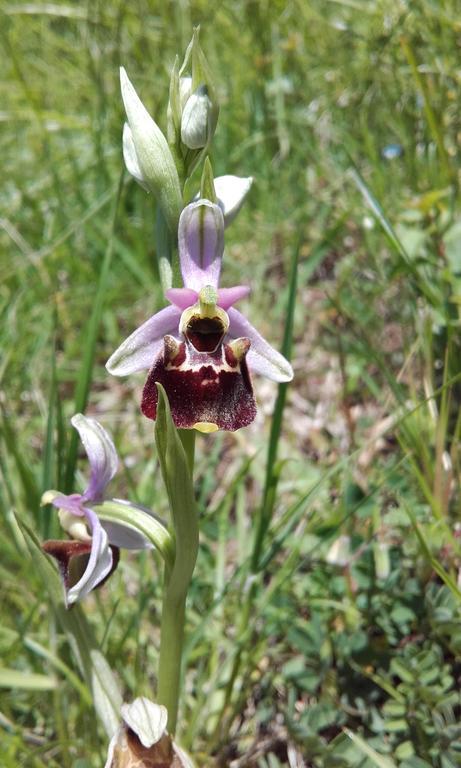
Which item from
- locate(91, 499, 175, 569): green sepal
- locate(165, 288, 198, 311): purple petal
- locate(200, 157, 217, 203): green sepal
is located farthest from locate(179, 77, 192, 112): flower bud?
locate(91, 499, 175, 569): green sepal

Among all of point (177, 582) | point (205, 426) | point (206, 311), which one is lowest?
point (177, 582)

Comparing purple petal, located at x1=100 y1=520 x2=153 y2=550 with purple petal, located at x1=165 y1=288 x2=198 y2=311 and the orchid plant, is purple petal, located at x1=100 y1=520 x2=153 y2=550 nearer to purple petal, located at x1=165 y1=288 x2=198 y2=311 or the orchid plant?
the orchid plant

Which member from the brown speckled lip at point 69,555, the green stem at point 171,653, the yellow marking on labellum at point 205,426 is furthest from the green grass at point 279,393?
the yellow marking on labellum at point 205,426

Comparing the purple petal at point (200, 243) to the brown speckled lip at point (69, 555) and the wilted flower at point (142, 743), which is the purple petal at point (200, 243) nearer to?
the brown speckled lip at point (69, 555)

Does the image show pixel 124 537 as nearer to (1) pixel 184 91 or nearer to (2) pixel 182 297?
(2) pixel 182 297

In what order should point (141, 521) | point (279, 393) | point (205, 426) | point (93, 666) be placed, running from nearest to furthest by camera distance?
point (205, 426) → point (141, 521) → point (93, 666) → point (279, 393)

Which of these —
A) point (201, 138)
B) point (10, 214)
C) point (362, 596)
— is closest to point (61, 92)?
point (10, 214)

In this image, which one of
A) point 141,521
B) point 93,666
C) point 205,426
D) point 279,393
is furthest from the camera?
point 279,393

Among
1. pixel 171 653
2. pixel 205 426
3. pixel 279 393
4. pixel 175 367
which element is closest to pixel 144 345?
pixel 175 367
